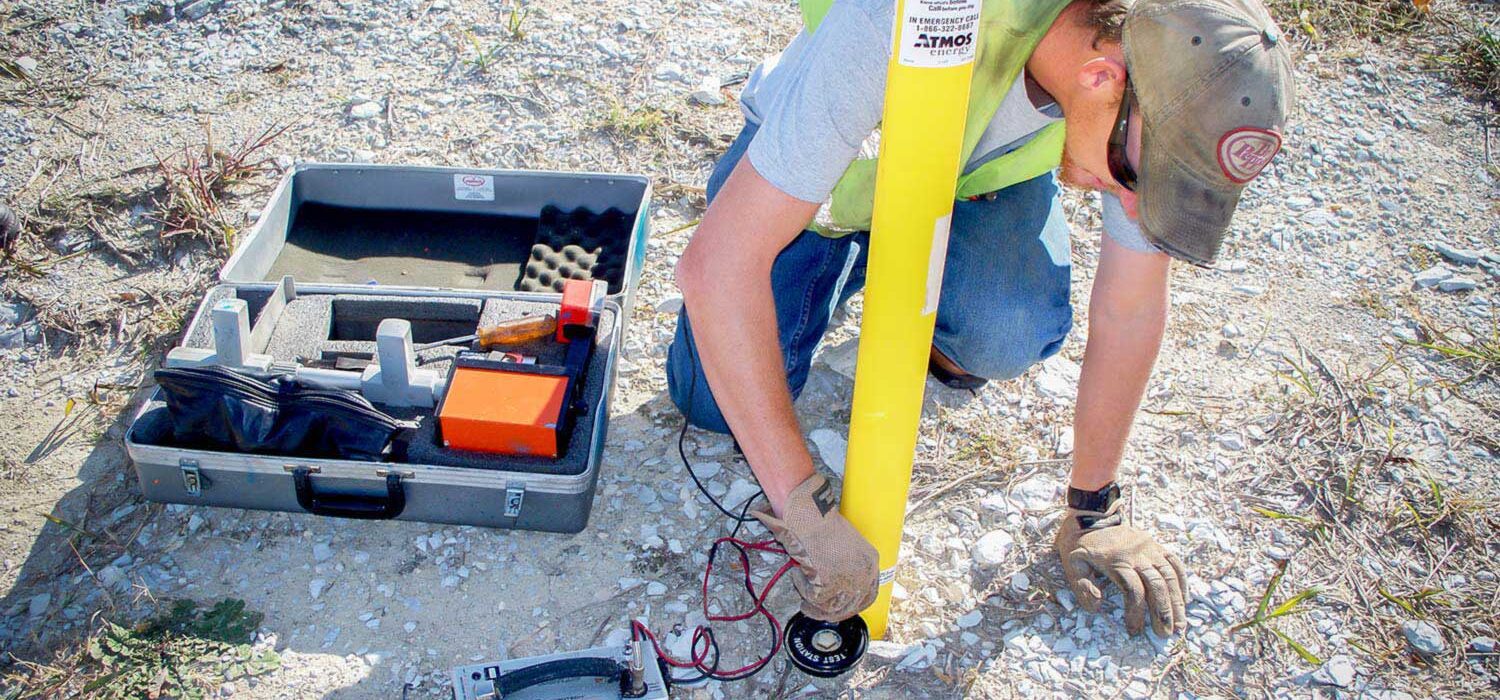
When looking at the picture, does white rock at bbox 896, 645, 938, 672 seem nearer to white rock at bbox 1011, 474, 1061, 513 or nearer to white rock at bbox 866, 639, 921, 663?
white rock at bbox 866, 639, 921, 663

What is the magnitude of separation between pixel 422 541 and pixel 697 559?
27.9 inches

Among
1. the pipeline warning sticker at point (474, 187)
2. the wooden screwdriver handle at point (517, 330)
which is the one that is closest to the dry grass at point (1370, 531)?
the wooden screwdriver handle at point (517, 330)

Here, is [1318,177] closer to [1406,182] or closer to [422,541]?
[1406,182]

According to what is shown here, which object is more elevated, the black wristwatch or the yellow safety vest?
the yellow safety vest

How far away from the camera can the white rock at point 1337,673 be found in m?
2.41

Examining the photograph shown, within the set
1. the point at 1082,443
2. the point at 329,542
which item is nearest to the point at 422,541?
the point at 329,542

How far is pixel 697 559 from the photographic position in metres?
2.66

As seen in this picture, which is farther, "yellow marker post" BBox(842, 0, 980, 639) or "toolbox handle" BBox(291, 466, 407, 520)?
"toolbox handle" BBox(291, 466, 407, 520)

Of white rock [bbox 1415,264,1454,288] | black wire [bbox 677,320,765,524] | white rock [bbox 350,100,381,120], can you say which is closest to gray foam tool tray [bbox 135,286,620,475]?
black wire [bbox 677,320,765,524]

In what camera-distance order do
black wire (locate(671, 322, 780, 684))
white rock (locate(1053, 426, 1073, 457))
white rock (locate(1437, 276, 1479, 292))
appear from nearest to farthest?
black wire (locate(671, 322, 780, 684)) → white rock (locate(1053, 426, 1073, 457)) → white rock (locate(1437, 276, 1479, 292))

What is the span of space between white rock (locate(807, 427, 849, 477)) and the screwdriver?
32.7 inches

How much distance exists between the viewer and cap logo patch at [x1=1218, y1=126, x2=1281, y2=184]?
1.74 meters

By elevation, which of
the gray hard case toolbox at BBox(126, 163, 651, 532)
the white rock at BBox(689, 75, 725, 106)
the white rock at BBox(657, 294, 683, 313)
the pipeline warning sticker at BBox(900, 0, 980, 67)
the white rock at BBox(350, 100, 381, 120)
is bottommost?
the white rock at BBox(657, 294, 683, 313)

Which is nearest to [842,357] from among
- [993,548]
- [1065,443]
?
[1065,443]
